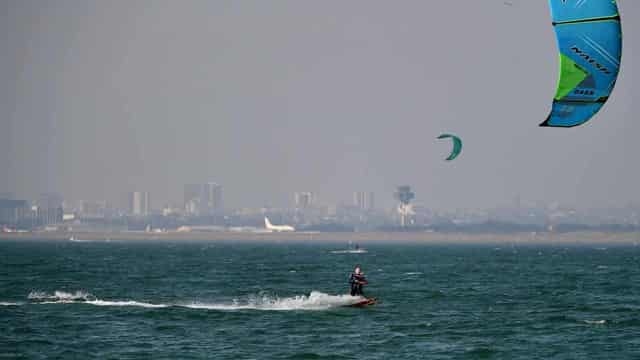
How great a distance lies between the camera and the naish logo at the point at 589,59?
1519 inches

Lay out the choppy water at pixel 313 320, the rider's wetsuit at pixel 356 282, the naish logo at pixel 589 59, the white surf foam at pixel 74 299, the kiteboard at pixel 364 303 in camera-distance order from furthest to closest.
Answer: the white surf foam at pixel 74 299
the kiteboard at pixel 364 303
the rider's wetsuit at pixel 356 282
the choppy water at pixel 313 320
the naish logo at pixel 589 59

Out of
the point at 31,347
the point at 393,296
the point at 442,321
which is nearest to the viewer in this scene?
the point at 31,347

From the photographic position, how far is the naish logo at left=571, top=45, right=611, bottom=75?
38.6 meters

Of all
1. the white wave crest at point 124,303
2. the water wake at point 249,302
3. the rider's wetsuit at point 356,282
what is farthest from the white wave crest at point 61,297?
the rider's wetsuit at point 356,282

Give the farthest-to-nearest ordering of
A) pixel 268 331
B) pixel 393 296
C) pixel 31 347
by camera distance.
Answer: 1. pixel 393 296
2. pixel 268 331
3. pixel 31 347

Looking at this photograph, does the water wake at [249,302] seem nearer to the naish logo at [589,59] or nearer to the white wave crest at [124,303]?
the white wave crest at [124,303]

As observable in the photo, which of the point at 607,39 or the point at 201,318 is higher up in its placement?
the point at 607,39

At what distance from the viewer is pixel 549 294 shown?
7881cm

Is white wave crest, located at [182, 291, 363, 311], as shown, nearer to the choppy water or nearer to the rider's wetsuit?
the choppy water

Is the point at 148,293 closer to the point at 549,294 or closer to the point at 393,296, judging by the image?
the point at 393,296

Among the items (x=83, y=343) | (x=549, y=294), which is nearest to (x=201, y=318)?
(x=83, y=343)

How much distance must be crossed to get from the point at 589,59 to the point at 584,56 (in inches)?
7.1

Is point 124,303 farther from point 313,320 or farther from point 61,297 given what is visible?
point 313,320

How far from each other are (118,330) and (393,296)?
946 inches
